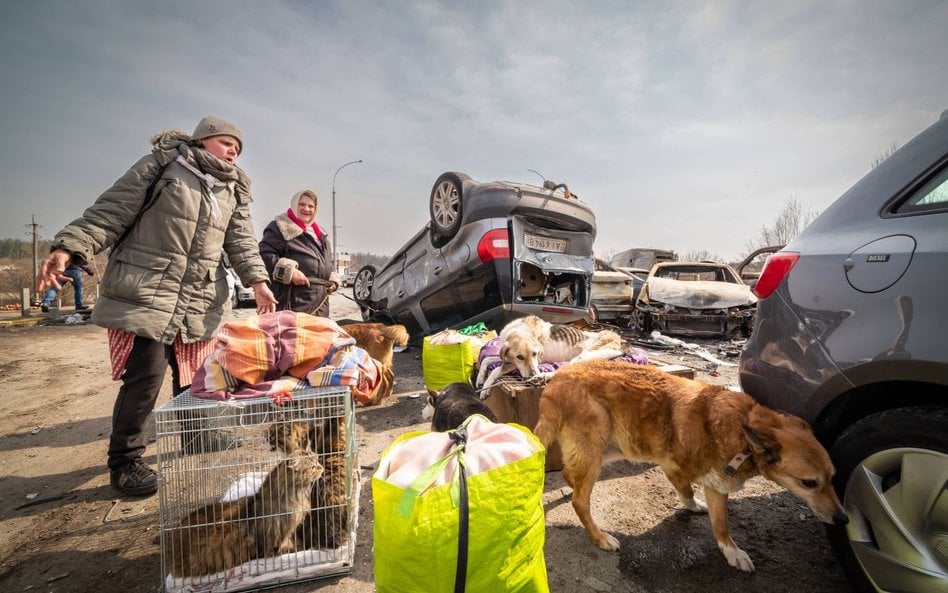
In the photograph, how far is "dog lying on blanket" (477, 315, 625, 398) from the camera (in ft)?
12.1

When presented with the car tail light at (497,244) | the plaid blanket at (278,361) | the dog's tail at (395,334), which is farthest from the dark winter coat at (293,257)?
the plaid blanket at (278,361)

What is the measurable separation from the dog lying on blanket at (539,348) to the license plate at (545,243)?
49.6 inches

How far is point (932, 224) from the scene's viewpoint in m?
1.50

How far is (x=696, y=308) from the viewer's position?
7.96 m

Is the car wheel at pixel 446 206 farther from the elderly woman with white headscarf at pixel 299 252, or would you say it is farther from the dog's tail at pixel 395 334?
the elderly woman with white headscarf at pixel 299 252

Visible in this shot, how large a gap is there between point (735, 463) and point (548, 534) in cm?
113

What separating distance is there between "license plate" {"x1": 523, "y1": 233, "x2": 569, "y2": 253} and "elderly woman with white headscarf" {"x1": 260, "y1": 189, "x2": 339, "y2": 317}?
2677 millimetres

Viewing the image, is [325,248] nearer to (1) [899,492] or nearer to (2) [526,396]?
(2) [526,396]

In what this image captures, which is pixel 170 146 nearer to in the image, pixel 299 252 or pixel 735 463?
pixel 299 252

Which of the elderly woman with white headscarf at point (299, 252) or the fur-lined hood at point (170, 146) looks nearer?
the fur-lined hood at point (170, 146)

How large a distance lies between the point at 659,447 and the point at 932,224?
152 cm

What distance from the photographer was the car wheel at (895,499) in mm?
1418

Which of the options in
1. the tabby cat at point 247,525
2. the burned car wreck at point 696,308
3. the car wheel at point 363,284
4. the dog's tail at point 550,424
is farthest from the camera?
the car wheel at point 363,284

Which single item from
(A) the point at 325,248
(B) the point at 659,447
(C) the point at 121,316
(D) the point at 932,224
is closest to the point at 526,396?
(B) the point at 659,447
